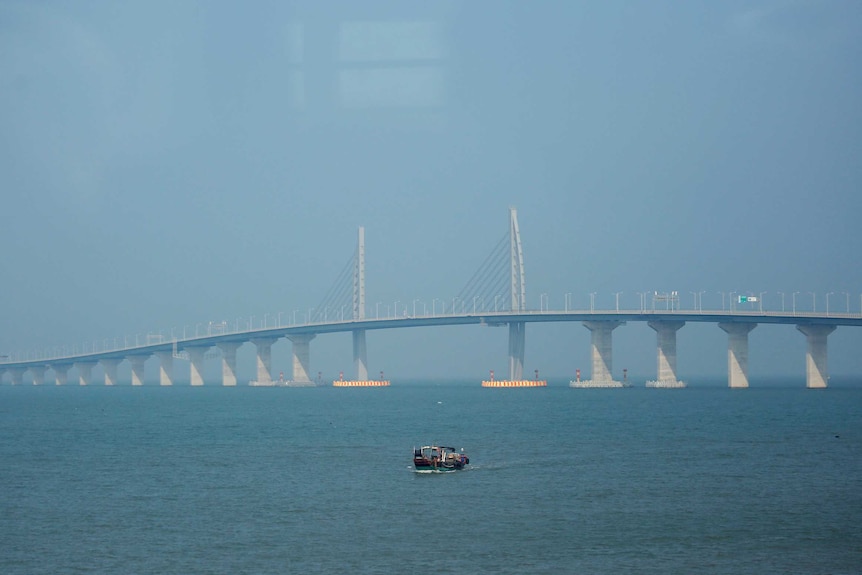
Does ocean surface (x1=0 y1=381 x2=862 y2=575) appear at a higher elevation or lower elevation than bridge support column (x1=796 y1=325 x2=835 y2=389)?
lower

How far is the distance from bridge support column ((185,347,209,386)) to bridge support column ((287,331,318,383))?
698 inches

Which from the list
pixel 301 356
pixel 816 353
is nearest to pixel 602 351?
pixel 816 353

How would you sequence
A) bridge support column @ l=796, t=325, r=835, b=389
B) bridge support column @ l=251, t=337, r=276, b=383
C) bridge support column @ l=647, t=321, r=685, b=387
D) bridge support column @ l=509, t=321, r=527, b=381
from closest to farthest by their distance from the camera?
bridge support column @ l=796, t=325, r=835, b=389, bridge support column @ l=647, t=321, r=685, b=387, bridge support column @ l=509, t=321, r=527, b=381, bridge support column @ l=251, t=337, r=276, b=383

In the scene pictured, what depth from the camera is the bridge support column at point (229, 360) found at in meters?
168

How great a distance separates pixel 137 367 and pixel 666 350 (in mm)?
92550

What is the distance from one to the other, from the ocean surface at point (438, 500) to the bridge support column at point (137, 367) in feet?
371

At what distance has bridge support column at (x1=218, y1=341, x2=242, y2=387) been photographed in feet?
552

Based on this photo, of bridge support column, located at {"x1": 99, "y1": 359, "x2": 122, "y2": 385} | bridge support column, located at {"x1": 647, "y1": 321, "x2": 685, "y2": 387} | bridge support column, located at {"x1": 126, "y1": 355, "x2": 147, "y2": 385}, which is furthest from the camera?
bridge support column, located at {"x1": 99, "y1": 359, "x2": 122, "y2": 385}

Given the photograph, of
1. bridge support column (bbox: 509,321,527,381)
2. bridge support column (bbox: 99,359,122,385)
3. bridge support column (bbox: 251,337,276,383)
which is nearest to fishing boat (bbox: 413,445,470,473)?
bridge support column (bbox: 509,321,527,381)

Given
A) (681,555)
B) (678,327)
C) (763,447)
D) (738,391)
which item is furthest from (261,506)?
(738,391)

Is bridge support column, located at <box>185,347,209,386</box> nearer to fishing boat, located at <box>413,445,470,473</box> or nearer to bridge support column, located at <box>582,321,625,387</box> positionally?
bridge support column, located at <box>582,321,625,387</box>

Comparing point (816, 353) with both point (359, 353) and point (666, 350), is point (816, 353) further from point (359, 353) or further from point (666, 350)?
point (359, 353)

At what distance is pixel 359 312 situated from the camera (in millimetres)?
160750

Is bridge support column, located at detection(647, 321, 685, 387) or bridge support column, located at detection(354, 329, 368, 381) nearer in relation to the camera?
bridge support column, located at detection(647, 321, 685, 387)
